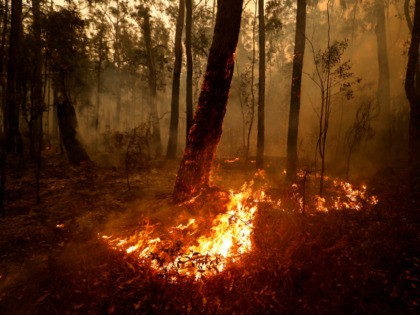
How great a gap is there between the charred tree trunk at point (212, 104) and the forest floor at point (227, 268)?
0.71m

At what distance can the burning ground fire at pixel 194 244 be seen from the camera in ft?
17.8

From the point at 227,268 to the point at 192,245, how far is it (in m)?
1.00

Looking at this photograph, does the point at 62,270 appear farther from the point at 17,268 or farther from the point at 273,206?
the point at 273,206

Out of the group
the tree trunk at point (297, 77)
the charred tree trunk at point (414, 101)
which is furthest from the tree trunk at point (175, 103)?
the charred tree trunk at point (414, 101)

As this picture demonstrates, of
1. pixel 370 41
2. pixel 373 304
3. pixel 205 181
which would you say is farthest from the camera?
pixel 370 41

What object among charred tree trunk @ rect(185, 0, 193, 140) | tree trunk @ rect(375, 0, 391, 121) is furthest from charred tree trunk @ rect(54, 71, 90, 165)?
tree trunk @ rect(375, 0, 391, 121)

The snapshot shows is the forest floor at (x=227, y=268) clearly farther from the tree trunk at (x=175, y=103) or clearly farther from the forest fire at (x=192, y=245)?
the tree trunk at (x=175, y=103)

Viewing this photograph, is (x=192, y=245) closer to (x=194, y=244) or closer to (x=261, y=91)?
(x=194, y=244)

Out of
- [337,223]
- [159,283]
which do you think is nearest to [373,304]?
[337,223]

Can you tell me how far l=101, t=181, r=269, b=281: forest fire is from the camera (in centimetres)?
543

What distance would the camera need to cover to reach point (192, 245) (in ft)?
20.1

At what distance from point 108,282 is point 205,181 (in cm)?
388

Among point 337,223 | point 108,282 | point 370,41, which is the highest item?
point 370,41

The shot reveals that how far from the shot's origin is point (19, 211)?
25.9 ft
